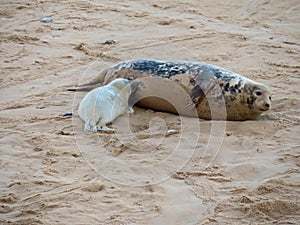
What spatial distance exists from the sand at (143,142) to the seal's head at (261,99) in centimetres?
12

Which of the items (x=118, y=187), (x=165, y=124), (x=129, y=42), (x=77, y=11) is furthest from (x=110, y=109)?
(x=77, y=11)

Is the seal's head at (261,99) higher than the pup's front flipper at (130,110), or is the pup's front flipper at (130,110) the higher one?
the seal's head at (261,99)

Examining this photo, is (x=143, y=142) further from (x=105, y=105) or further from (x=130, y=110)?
(x=130, y=110)

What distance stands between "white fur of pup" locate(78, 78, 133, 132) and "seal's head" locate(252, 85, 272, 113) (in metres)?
1.00

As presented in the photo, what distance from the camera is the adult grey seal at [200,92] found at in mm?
4426

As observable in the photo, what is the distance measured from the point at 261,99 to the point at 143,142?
1005 mm

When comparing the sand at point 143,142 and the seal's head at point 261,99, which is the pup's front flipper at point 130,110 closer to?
the sand at point 143,142

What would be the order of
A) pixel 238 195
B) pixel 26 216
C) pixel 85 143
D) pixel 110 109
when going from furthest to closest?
pixel 110 109 → pixel 85 143 → pixel 238 195 → pixel 26 216

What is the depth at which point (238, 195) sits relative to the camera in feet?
10.8

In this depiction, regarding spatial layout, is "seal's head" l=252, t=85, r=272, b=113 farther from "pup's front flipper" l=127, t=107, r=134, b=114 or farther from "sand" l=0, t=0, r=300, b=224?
"pup's front flipper" l=127, t=107, r=134, b=114

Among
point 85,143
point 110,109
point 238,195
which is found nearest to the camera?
point 238,195

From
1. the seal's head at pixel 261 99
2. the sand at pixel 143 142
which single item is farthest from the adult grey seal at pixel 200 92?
the sand at pixel 143 142

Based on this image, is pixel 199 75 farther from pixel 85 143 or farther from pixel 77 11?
pixel 77 11

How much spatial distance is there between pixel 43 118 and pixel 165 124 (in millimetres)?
995
